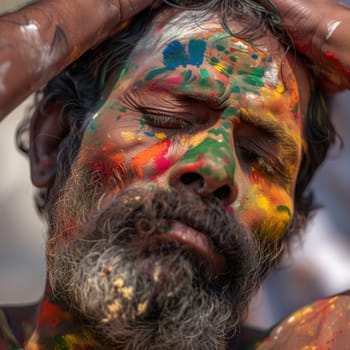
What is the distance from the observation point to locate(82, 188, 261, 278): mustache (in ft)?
4.82

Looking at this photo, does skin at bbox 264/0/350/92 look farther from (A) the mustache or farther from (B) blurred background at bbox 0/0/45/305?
(B) blurred background at bbox 0/0/45/305

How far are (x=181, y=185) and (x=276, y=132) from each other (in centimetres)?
40

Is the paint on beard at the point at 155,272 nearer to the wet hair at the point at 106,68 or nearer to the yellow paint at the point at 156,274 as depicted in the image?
the yellow paint at the point at 156,274

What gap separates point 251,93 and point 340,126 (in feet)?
2.49

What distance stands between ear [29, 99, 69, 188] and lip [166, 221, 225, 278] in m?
0.63

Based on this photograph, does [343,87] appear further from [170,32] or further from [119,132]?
[119,132]

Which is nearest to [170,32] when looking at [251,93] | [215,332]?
[251,93]

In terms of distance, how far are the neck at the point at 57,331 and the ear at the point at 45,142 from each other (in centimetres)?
34

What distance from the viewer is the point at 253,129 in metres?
1.77

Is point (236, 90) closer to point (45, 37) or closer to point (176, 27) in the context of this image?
point (176, 27)

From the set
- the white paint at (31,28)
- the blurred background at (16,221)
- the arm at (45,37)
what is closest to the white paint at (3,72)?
the arm at (45,37)

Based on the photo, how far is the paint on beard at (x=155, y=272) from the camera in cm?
144

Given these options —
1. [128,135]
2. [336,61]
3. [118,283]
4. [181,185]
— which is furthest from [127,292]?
[336,61]

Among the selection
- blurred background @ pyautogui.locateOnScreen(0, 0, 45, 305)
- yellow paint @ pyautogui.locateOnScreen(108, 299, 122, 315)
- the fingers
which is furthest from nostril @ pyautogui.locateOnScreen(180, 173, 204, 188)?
blurred background @ pyautogui.locateOnScreen(0, 0, 45, 305)
